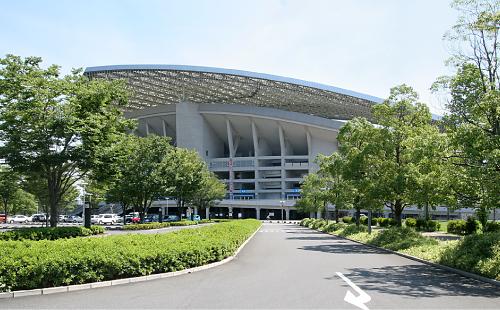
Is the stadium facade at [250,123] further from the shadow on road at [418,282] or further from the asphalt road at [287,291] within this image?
the asphalt road at [287,291]

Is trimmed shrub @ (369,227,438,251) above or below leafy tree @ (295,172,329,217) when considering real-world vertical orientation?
below

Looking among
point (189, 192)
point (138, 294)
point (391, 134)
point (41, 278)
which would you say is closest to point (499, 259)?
point (138, 294)

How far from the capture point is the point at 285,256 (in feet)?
58.4

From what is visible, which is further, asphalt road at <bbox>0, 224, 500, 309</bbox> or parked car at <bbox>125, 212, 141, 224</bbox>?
parked car at <bbox>125, 212, 141, 224</bbox>

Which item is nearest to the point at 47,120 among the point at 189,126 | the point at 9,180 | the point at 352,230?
the point at 9,180

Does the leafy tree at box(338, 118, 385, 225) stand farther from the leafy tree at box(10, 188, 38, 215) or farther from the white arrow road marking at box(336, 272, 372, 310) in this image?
the leafy tree at box(10, 188, 38, 215)

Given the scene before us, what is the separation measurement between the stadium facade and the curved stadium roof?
18 cm

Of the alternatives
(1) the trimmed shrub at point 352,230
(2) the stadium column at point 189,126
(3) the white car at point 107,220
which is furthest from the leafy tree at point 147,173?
(2) the stadium column at point 189,126

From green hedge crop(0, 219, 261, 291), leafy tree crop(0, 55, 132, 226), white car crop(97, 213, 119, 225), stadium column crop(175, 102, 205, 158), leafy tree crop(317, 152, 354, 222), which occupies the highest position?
stadium column crop(175, 102, 205, 158)

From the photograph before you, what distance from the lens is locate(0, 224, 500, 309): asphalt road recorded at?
827cm

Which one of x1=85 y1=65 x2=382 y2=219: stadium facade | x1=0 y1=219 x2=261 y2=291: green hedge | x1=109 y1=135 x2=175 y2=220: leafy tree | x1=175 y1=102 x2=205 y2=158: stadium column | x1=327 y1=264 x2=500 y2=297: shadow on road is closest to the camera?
x1=0 y1=219 x2=261 y2=291: green hedge

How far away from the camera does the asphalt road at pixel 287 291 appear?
827cm

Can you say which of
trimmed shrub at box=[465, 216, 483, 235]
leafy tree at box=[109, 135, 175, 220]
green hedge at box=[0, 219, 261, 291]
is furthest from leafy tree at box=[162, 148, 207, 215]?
green hedge at box=[0, 219, 261, 291]

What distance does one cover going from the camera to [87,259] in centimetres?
1016
